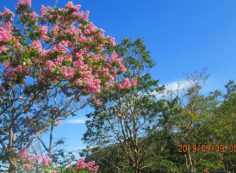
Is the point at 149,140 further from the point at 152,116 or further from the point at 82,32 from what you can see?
the point at 82,32

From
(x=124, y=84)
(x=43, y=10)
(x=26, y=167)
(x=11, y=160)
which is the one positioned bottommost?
(x=26, y=167)

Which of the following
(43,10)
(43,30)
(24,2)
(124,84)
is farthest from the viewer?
(124,84)

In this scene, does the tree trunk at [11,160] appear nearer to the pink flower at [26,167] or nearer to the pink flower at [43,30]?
the pink flower at [26,167]

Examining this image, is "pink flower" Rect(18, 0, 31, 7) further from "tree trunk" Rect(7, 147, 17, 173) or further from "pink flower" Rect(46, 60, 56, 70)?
"tree trunk" Rect(7, 147, 17, 173)

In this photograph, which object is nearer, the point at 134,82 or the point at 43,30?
the point at 43,30

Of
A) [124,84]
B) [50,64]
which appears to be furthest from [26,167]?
[124,84]

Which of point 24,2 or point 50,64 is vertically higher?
point 24,2

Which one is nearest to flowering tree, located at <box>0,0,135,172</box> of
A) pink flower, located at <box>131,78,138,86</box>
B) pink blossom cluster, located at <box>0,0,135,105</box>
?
pink blossom cluster, located at <box>0,0,135,105</box>

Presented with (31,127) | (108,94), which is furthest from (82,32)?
(108,94)

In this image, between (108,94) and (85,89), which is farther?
(108,94)

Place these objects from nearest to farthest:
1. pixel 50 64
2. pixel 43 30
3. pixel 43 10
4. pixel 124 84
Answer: pixel 50 64
pixel 43 30
pixel 43 10
pixel 124 84

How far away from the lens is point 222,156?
22141 millimetres

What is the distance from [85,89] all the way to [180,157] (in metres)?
13.7

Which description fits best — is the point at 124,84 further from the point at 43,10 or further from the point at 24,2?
the point at 24,2
